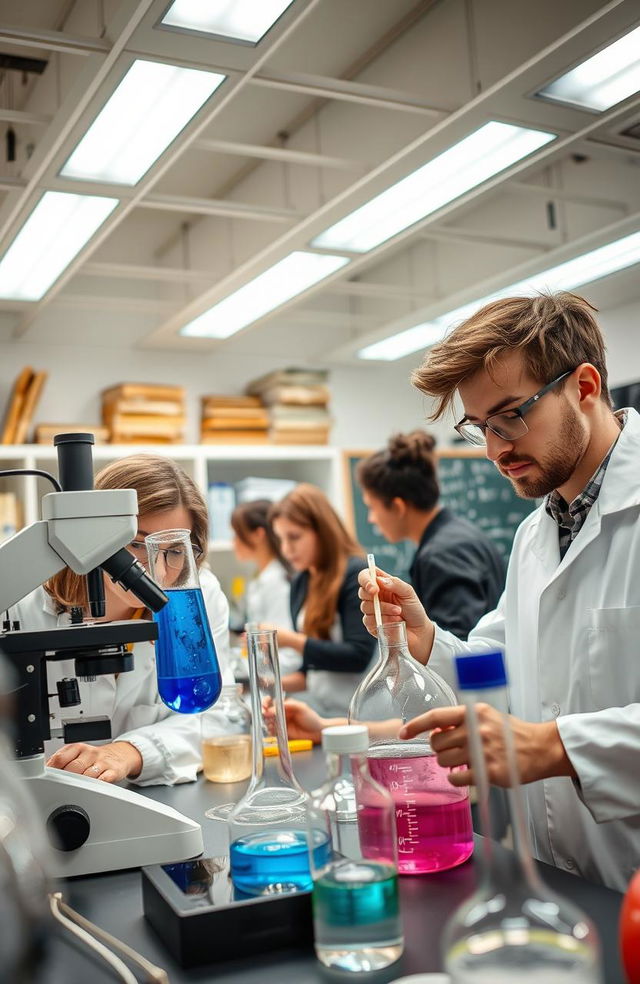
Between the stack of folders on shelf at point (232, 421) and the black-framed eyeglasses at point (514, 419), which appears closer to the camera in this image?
the black-framed eyeglasses at point (514, 419)

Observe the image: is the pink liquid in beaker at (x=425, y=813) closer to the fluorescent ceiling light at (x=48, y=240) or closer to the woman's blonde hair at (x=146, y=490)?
the woman's blonde hair at (x=146, y=490)

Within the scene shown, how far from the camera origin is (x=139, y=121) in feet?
8.00

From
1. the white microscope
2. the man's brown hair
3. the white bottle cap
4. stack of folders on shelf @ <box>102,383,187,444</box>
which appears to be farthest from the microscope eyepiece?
stack of folders on shelf @ <box>102,383,187,444</box>

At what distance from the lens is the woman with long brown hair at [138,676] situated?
1517mm

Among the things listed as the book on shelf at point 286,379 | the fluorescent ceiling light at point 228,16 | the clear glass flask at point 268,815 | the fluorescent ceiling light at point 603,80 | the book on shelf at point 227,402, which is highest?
the fluorescent ceiling light at point 228,16

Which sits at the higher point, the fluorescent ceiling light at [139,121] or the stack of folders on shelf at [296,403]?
the fluorescent ceiling light at [139,121]

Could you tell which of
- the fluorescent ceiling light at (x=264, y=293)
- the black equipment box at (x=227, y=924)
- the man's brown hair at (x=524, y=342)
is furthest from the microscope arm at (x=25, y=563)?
the fluorescent ceiling light at (x=264, y=293)

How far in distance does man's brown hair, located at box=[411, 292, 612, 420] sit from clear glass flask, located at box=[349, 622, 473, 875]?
24.2 inches

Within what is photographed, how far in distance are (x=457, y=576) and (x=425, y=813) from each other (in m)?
1.66

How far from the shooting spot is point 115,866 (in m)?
1.15

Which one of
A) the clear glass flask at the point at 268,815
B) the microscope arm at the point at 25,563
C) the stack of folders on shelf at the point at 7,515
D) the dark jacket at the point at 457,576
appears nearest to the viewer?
the clear glass flask at the point at 268,815

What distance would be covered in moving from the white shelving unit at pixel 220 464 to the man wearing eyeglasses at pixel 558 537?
9.41ft

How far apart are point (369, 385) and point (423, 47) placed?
282cm

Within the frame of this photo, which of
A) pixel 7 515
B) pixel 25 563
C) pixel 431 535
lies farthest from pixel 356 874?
pixel 7 515
